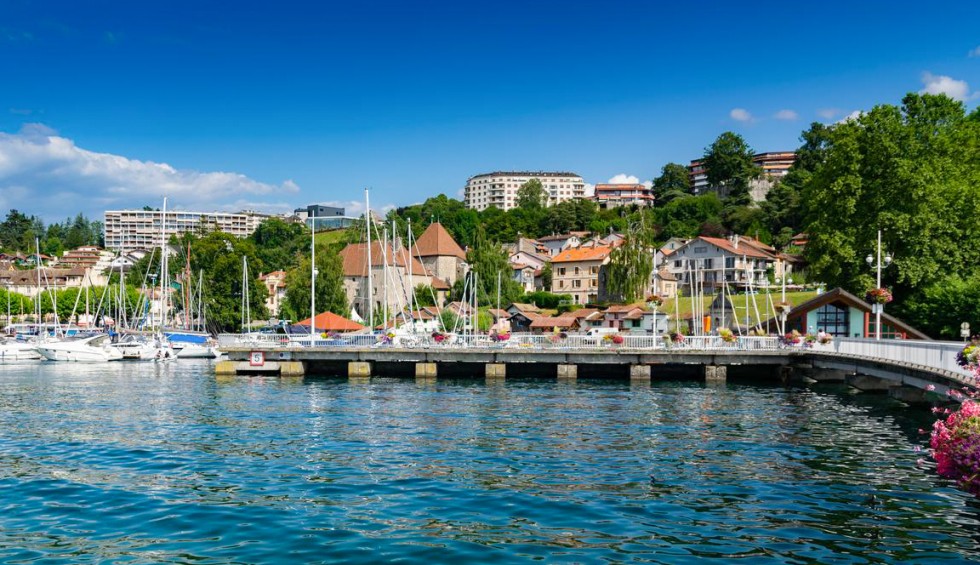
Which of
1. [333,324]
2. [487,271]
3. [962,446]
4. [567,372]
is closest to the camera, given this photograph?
[962,446]

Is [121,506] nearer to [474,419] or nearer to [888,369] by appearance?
[474,419]

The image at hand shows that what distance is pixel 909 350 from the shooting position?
1133 inches

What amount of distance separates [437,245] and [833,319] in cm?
7949

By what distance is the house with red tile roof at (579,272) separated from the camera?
112m

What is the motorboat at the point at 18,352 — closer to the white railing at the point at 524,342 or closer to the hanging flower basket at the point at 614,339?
the white railing at the point at 524,342

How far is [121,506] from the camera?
1523 centimetres

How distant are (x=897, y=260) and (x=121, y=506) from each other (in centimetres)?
4778

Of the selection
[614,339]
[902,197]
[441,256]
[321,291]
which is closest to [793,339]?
[614,339]

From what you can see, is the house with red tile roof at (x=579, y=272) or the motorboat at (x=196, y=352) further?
the house with red tile roof at (x=579, y=272)

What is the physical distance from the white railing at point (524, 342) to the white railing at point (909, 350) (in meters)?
6.07

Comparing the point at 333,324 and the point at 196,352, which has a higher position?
the point at 333,324

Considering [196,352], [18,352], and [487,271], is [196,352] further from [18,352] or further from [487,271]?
[487,271]

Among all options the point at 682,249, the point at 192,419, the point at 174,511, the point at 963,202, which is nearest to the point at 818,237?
the point at 963,202

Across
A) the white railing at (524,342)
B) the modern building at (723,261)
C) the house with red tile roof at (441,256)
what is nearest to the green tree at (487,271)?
the house with red tile roof at (441,256)
